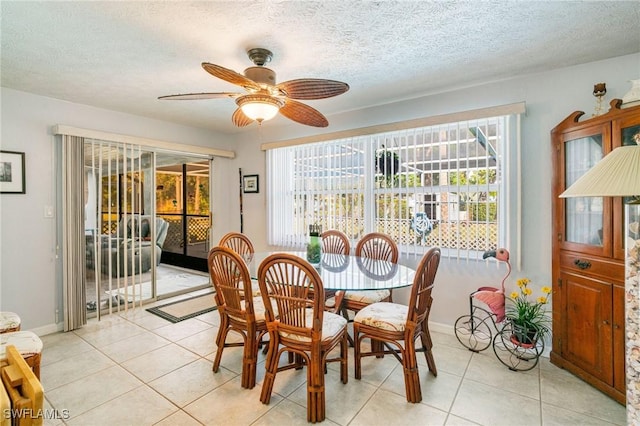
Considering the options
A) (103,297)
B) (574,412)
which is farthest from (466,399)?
(103,297)

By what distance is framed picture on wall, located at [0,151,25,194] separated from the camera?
112 inches

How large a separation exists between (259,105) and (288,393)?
1.96 m

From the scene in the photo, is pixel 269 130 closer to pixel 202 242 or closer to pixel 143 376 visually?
pixel 202 242

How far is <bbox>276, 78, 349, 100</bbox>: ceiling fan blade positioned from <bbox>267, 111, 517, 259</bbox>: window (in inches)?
60.3

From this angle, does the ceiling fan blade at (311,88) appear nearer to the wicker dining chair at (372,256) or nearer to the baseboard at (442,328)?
the wicker dining chair at (372,256)

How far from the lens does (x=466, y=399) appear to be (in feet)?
6.58

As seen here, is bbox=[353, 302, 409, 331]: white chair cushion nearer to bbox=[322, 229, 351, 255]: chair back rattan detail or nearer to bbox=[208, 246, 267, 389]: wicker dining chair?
bbox=[208, 246, 267, 389]: wicker dining chair

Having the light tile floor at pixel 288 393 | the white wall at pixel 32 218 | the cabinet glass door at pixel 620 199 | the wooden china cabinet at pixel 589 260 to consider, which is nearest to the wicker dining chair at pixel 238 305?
the light tile floor at pixel 288 393

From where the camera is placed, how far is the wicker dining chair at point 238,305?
6.72 ft

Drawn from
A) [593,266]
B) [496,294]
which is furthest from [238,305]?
[593,266]

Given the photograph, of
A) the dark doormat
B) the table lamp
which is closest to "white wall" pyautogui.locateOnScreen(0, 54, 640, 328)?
the dark doormat

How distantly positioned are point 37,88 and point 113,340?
2476 millimetres

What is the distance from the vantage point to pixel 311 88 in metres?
1.92

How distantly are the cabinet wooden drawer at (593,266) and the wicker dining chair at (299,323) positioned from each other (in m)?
1.80
